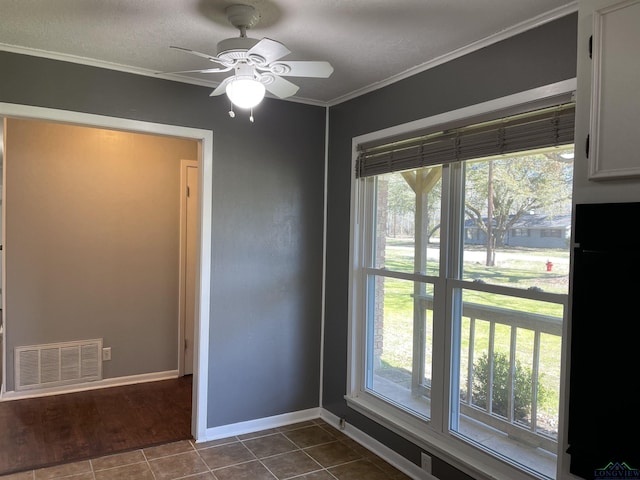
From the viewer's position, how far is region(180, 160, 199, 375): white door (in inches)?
179

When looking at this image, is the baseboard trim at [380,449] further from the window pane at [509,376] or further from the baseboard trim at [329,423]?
the window pane at [509,376]

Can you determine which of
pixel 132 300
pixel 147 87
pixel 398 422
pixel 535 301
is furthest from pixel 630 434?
pixel 132 300

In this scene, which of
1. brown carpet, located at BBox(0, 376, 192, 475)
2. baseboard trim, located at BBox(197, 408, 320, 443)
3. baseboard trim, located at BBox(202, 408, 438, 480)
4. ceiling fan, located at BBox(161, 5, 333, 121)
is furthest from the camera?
baseboard trim, located at BBox(197, 408, 320, 443)

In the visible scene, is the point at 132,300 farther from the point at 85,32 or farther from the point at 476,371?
the point at 476,371

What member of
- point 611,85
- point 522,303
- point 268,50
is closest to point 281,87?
point 268,50

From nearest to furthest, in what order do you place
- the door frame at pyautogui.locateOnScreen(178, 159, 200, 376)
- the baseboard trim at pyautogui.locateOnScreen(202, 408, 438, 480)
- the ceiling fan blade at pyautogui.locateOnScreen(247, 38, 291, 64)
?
1. the ceiling fan blade at pyautogui.locateOnScreen(247, 38, 291, 64)
2. the baseboard trim at pyautogui.locateOnScreen(202, 408, 438, 480)
3. the door frame at pyautogui.locateOnScreen(178, 159, 200, 376)

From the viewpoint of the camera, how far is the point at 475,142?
2.47 m

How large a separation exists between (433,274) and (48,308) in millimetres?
3209

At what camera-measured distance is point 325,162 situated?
370 centimetres

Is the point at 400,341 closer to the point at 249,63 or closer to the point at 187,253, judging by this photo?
the point at 249,63

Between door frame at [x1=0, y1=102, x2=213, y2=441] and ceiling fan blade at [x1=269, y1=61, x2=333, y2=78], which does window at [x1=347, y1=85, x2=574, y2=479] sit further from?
door frame at [x1=0, y1=102, x2=213, y2=441]

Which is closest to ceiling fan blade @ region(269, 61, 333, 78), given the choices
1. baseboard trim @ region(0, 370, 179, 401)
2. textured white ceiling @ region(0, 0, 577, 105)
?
textured white ceiling @ region(0, 0, 577, 105)

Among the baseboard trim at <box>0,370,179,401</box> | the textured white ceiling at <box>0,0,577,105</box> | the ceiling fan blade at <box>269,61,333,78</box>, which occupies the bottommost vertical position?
the baseboard trim at <box>0,370,179,401</box>

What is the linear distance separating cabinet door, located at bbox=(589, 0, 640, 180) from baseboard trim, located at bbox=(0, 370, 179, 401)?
13.5 ft
